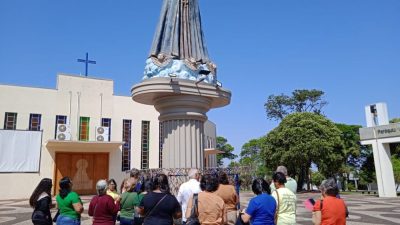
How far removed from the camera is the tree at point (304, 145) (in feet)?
88.2

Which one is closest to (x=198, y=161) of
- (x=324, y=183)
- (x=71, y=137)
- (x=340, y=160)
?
(x=324, y=183)

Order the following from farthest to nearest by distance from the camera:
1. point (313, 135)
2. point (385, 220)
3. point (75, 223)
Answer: point (313, 135) → point (385, 220) → point (75, 223)

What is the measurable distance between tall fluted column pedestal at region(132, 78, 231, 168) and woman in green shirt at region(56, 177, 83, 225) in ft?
11.6

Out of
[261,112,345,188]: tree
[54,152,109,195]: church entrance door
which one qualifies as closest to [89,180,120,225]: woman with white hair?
[54,152,109,195]: church entrance door

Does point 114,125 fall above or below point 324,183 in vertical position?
above

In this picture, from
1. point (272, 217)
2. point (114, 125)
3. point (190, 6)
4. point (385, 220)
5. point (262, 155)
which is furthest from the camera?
point (262, 155)

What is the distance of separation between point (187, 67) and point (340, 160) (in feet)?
75.4

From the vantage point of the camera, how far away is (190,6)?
31.1ft

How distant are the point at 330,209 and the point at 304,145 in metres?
23.8

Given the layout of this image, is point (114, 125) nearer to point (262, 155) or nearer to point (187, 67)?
point (262, 155)

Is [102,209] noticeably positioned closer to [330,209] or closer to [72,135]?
[330,209]

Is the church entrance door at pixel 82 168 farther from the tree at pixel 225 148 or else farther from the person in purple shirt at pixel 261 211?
the tree at pixel 225 148

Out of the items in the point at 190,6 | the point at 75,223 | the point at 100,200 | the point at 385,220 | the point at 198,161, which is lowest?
the point at 385,220

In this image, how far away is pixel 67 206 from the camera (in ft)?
15.3
